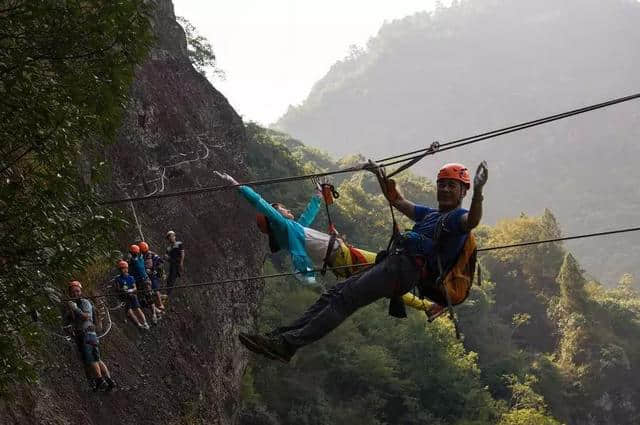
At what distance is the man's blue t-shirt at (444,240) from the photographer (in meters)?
5.29

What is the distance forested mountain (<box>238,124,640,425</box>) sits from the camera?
33719 millimetres

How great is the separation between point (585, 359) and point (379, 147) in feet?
464

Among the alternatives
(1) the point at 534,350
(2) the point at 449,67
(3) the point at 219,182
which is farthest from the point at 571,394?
(2) the point at 449,67

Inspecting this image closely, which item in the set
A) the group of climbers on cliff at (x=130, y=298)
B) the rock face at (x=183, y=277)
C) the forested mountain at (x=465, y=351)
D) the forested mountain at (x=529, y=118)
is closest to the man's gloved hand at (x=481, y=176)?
the group of climbers on cliff at (x=130, y=298)

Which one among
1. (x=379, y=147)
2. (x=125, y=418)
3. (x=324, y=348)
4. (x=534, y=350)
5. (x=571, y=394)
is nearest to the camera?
(x=125, y=418)

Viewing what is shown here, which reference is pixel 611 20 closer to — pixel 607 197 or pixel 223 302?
pixel 607 197

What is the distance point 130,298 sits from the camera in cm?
1057

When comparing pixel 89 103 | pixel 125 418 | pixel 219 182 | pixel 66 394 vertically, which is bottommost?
pixel 125 418

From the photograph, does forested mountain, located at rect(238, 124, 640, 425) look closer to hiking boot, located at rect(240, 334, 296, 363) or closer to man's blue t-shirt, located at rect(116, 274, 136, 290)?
man's blue t-shirt, located at rect(116, 274, 136, 290)

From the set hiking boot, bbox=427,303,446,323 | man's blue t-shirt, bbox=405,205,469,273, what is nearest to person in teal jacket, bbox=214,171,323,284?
hiking boot, bbox=427,303,446,323

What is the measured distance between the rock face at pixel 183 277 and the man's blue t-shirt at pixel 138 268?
810 millimetres

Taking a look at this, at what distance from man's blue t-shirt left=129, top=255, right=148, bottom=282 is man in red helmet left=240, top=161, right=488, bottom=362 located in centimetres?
535

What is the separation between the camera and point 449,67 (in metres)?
199

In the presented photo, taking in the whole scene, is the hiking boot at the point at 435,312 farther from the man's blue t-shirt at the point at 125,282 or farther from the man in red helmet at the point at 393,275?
the man's blue t-shirt at the point at 125,282
